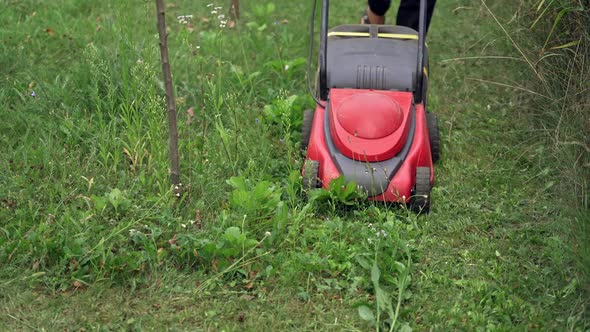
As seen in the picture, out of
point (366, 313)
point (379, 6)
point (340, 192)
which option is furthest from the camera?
point (379, 6)

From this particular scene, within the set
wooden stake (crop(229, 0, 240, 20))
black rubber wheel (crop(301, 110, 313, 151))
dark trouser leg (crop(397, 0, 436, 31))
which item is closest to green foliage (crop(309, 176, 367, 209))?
black rubber wheel (crop(301, 110, 313, 151))

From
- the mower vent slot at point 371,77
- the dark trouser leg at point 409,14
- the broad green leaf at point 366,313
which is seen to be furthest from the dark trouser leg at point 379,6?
the broad green leaf at point 366,313

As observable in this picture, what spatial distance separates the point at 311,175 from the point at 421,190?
425 mm

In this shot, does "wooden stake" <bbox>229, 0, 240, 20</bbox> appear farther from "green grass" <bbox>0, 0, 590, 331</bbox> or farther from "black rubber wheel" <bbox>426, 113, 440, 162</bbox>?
"black rubber wheel" <bbox>426, 113, 440, 162</bbox>

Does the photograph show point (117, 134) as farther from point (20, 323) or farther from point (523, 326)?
point (523, 326)

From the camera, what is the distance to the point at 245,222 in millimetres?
3037

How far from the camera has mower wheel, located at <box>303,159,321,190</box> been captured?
3.23 m

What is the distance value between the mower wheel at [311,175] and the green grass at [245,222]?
0.14 ft

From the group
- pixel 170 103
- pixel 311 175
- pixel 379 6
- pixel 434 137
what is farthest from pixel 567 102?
pixel 170 103

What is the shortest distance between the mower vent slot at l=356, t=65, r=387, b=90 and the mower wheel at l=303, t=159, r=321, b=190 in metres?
0.44

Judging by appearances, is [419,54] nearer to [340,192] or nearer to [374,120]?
[374,120]

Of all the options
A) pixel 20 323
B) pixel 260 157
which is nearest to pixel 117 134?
pixel 260 157

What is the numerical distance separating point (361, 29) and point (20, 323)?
1.98 metres

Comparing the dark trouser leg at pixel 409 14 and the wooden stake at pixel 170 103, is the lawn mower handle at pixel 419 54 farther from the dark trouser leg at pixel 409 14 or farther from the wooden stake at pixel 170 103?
the wooden stake at pixel 170 103
